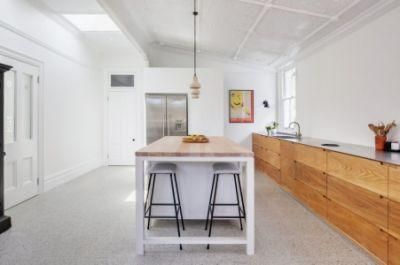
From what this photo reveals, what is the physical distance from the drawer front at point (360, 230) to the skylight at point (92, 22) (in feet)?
15.3

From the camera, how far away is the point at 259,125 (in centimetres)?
701

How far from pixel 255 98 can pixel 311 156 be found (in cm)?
372

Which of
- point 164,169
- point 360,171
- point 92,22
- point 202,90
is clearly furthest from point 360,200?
point 92,22

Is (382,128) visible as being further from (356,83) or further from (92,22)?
(92,22)

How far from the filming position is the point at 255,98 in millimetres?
6996

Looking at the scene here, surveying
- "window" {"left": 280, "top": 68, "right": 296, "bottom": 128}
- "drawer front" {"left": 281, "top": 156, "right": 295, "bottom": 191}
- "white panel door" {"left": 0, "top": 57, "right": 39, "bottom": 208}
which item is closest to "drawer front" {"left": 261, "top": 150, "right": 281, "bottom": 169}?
"drawer front" {"left": 281, "top": 156, "right": 295, "bottom": 191}

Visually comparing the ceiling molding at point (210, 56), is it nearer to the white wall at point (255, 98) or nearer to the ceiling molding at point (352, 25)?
the white wall at point (255, 98)

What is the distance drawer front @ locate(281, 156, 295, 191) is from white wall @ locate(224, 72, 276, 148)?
8.11 feet

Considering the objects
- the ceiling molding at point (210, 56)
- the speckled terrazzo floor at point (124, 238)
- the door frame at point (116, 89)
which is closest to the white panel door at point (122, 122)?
the door frame at point (116, 89)

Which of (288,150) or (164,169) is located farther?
(288,150)

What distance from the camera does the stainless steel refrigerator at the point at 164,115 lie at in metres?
6.30

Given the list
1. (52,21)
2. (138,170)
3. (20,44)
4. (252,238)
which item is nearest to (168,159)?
(138,170)

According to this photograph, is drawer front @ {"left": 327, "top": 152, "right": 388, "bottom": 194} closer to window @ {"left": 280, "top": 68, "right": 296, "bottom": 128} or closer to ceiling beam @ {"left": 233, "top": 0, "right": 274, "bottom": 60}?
ceiling beam @ {"left": 233, "top": 0, "right": 274, "bottom": 60}

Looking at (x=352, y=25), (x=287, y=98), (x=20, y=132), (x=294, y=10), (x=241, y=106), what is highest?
(x=294, y=10)
